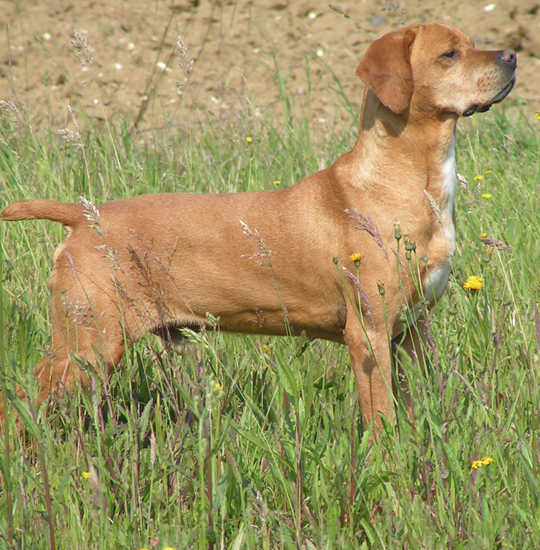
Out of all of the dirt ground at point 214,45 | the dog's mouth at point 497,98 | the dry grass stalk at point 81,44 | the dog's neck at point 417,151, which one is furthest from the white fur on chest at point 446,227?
the dirt ground at point 214,45

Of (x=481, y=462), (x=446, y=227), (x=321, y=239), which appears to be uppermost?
(x=446, y=227)

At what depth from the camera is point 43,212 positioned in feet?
9.49

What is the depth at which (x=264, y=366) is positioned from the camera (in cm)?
302

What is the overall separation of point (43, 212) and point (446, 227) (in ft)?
5.54

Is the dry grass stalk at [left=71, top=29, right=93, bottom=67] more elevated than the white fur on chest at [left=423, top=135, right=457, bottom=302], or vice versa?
the dry grass stalk at [left=71, top=29, right=93, bottom=67]

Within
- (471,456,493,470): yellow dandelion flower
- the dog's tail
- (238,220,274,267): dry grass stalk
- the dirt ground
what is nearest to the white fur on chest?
(238,220,274,267): dry grass stalk

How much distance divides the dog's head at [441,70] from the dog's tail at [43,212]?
134 cm

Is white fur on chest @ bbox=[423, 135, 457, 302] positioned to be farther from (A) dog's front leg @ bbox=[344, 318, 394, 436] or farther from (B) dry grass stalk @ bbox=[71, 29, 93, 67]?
(B) dry grass stalk @ bbox=[71, 29, 93, 67]

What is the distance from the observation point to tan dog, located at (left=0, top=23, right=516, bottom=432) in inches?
108

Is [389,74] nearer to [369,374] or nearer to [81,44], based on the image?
[369,374]

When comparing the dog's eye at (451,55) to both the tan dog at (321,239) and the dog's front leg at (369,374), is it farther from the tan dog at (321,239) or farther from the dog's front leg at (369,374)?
the dog's front leg at (369,374)

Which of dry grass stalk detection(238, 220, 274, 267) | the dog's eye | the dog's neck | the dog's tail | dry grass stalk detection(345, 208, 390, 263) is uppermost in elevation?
the dog's eye

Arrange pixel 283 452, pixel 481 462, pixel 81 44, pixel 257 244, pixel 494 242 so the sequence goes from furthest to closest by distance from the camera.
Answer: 1. pixel 81 44
2. pixel 257 244
3. pixel 494 242
4. pixel 283 452
5. pixel 481 462

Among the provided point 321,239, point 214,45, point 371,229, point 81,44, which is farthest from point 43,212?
point 214,45
